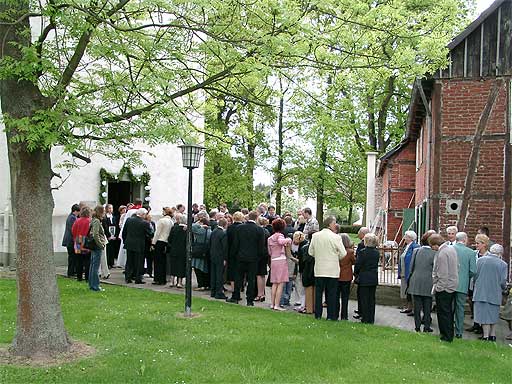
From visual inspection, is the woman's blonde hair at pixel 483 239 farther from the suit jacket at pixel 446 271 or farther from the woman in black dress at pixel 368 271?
the woman in black dress at pixel 368 271

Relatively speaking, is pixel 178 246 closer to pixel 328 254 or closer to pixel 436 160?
pixel 328 254

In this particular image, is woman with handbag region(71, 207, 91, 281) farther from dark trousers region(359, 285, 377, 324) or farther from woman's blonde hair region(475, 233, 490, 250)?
woman's blonde hair region(475, 233, 490, 250)

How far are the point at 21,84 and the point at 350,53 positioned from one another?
4494 millimetres

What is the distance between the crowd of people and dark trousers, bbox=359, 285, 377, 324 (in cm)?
2

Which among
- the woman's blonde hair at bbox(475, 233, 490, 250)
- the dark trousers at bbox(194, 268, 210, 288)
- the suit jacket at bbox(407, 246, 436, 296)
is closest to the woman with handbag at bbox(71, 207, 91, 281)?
the dark trousers at bbox(194, 268, 210, 288)

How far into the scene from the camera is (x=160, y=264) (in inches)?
613

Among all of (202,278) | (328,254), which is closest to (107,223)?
(202,278)

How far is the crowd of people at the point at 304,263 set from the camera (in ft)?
36.4

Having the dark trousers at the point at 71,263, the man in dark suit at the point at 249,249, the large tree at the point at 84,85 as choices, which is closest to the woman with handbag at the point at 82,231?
the dark trousers at the point at 71,263

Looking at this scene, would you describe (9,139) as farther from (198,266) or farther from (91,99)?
(198,266)

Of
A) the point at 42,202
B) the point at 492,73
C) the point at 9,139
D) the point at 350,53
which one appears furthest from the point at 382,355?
the point at 492,73

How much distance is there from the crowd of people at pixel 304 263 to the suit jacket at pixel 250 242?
0.02 m

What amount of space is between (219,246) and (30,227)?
5624mm

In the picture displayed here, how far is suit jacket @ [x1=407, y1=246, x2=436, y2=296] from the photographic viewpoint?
36.7 ft
